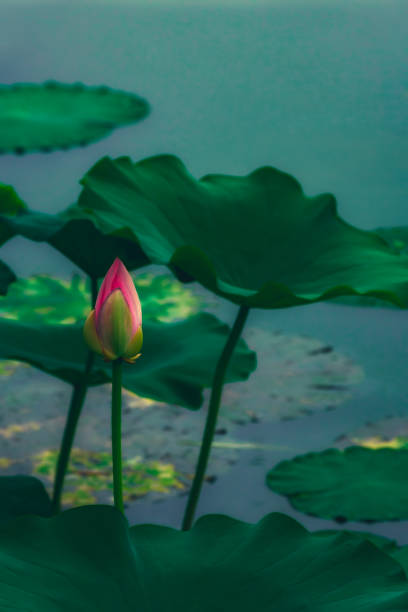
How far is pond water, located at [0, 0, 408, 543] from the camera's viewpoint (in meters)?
1.38

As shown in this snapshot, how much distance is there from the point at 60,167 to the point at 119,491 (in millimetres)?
2054

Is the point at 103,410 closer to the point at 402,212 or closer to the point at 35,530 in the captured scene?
the point at 35,530

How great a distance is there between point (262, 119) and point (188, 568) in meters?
2.42

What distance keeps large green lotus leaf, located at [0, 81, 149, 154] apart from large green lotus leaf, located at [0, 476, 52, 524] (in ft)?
6.07

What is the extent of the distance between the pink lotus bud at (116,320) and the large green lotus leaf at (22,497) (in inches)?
14.0

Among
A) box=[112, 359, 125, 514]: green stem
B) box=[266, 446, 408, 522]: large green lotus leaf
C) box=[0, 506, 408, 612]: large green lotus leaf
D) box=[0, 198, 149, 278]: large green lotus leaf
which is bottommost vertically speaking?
box=[0, 506, 408, 612]: large green lotus leaf

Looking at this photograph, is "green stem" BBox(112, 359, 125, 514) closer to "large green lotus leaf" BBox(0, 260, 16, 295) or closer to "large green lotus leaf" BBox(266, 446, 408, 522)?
"large green lotus leaf" BBox(0, 260, 16, 295)

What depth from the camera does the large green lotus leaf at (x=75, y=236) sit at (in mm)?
754

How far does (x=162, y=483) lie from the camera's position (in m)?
1.21

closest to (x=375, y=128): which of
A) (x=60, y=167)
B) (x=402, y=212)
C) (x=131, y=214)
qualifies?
(x=402, y=212)

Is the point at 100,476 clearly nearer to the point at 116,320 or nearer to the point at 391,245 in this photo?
the point at 116,320

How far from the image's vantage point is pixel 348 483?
3.56ft

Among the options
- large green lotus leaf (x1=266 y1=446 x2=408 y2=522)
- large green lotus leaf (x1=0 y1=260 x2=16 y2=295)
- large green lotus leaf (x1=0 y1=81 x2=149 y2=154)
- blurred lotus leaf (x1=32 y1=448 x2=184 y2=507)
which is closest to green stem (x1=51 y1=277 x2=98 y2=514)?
large green lotus leaf (x1=0 y1=260 x2=16 y2=295)

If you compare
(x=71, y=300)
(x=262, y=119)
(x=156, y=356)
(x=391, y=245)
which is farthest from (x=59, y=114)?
(x=156, y=356)
